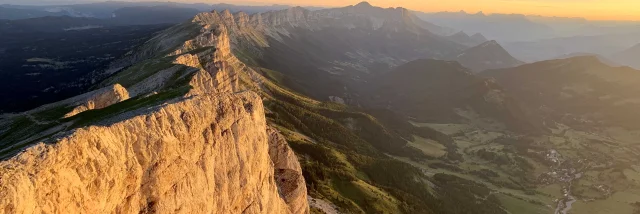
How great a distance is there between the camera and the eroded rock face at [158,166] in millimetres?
33500

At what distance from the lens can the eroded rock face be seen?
33.5 meters

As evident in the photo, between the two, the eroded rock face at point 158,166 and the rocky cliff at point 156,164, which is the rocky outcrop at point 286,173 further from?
the eroded rock face at point 158,166

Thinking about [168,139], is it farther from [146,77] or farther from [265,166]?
[146,77]

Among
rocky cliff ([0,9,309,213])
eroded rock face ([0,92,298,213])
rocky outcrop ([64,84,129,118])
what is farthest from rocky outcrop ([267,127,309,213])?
rocky outcrop ([64,84,129,118])

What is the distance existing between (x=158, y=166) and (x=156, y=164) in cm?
38

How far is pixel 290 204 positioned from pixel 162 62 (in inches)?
4508

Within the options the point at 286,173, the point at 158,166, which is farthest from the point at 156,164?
the point at 286,173

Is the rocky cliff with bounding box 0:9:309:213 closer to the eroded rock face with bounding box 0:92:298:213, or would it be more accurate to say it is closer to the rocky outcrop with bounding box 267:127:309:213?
the eroded rock face with bounding box 0:92:298:213

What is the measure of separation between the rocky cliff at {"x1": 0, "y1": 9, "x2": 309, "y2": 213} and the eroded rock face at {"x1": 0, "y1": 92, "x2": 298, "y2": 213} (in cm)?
8

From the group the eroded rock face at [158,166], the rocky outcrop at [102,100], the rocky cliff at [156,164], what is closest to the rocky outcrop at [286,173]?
the rocky cliff at [156,164]

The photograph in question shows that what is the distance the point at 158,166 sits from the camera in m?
47.2

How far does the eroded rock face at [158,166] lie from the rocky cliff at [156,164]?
0.27ft

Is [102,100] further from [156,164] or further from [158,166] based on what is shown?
[156,164]

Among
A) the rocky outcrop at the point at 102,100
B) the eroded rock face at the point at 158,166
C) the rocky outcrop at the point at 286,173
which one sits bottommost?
the rocky outcrop at the point at 286,173
